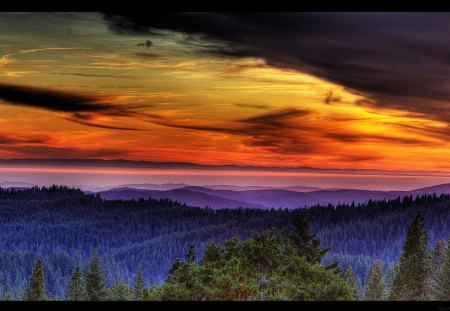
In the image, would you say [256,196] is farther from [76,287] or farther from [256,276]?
[76,287]

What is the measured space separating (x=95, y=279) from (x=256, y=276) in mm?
2340

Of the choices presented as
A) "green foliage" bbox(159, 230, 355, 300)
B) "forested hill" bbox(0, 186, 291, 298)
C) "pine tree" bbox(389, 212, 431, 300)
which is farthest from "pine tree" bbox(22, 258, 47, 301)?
"pine tree" bbox(389, 212, 431, 300)

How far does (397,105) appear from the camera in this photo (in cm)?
648

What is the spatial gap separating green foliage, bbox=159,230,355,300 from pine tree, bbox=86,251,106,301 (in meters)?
1.20

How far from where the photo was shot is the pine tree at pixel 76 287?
7.36 metres

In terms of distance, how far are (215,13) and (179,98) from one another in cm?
101

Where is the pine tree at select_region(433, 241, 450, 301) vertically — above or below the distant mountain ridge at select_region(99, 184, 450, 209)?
→ below

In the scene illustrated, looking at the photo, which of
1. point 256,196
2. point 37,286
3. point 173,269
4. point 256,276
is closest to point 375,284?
point 256,276

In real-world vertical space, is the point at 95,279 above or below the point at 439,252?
below

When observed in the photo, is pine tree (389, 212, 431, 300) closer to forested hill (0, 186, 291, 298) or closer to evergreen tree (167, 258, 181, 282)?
forested hill (0, 186, 291, 298)

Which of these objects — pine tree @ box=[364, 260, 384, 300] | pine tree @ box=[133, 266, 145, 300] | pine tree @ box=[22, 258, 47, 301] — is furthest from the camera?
pine tree @ box=[22, 258, 47, 301]

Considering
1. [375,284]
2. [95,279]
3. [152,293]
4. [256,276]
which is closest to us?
[152,293]

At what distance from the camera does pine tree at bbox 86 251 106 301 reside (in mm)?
7043

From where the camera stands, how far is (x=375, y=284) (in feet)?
22.8
